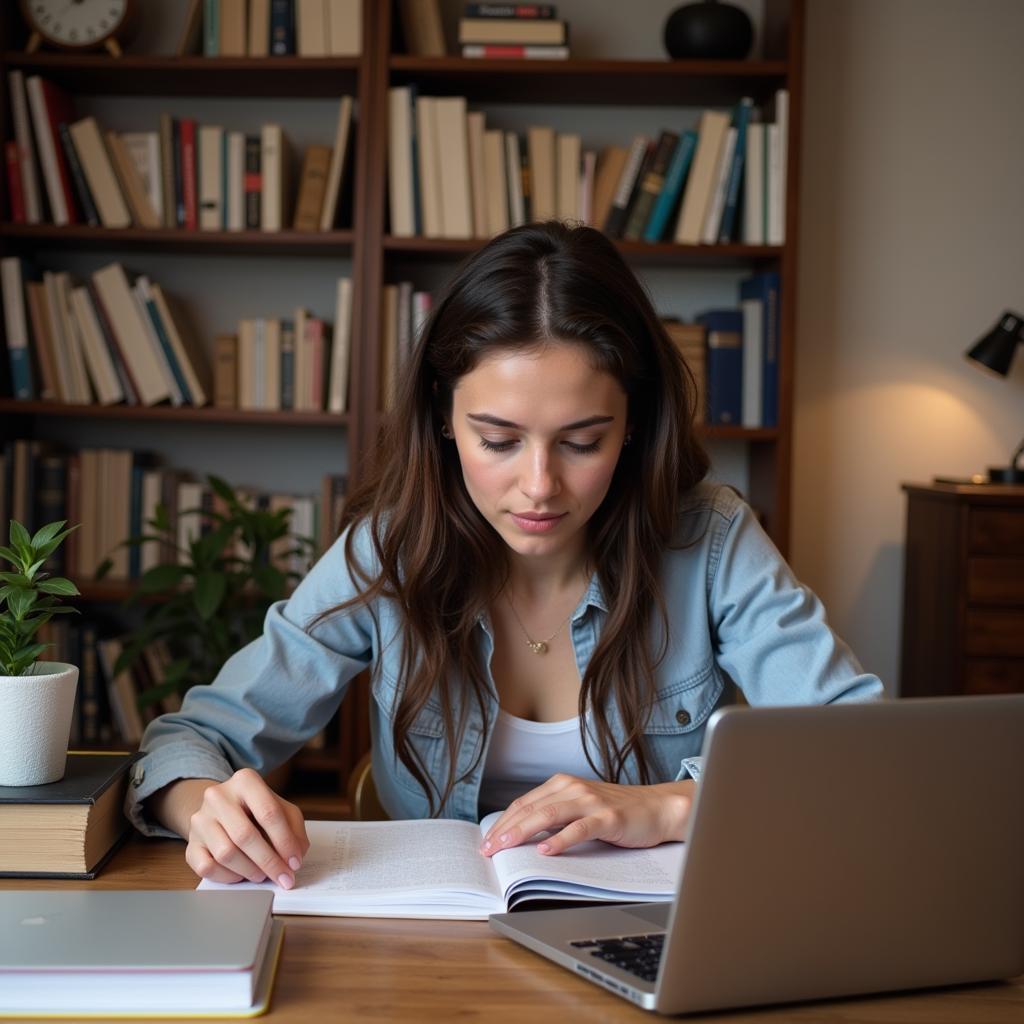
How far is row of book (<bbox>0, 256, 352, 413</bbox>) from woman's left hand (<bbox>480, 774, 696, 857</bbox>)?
2131 mm

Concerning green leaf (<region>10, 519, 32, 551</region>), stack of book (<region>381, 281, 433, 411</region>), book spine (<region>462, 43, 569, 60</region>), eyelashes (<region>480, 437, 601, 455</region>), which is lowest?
green leaf (<region>10, 519, 32, 551</region>)

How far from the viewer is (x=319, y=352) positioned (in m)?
3.12

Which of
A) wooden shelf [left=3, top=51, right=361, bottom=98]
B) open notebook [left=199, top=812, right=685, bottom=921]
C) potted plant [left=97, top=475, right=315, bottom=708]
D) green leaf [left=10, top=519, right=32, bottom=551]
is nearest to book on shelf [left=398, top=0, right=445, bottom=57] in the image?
wooden shelf [left=3, top=51, right=361, bottom=98]

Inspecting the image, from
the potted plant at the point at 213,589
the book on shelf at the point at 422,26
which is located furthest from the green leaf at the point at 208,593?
the book on shelf at the point at 422,26

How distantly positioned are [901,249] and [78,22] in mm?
2154

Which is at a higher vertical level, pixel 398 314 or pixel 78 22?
pixel 78 22

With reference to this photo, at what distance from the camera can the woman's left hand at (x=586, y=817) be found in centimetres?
104

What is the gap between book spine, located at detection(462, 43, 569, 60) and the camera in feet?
9.72

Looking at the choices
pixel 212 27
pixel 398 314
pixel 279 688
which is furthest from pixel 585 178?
pixel 279 688

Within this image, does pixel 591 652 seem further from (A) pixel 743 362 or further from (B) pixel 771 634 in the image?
(A) pixel 743 362

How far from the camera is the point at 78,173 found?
122 inches

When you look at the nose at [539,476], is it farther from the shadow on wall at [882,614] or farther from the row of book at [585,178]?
the shadow on wall at [882,614]

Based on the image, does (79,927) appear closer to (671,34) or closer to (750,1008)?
(750,1008)

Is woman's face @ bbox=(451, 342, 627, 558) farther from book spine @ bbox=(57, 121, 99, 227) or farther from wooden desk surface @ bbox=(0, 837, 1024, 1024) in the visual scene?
book spine @ bbox=(57, 121, 99, 227)
